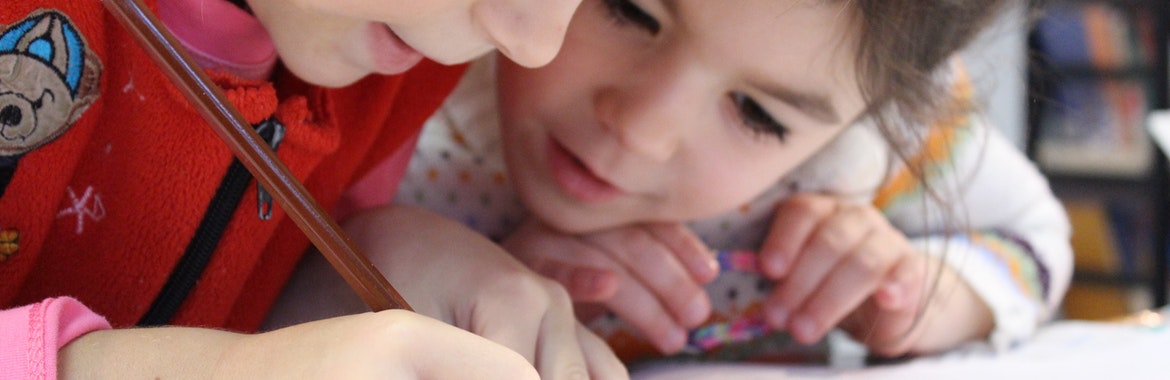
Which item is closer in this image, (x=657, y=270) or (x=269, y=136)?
(x=269, y=136)

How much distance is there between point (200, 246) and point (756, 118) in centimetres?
29

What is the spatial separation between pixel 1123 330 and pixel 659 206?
33 centimetres

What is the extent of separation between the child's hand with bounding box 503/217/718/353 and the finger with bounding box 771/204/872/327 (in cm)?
7

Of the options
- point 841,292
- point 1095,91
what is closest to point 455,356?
point 841,292

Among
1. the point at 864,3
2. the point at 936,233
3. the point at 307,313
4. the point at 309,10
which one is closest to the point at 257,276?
the point at 307,313

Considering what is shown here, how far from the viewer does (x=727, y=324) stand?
0.73 metres

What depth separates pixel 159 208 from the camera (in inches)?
18.4

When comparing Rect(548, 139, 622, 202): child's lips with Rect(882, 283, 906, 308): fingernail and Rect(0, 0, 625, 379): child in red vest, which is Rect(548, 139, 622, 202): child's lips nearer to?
Rect(0, 0, 625, 379): child in red vest

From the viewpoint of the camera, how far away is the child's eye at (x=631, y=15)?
20.9 inches

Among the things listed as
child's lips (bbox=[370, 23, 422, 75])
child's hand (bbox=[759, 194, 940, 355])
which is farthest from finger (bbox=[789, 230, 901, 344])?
child's lips (bbox=[370, 23, 422, 75])

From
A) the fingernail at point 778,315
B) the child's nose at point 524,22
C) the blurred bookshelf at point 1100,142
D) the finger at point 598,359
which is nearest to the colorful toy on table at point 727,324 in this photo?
the fingernail at point 778,315

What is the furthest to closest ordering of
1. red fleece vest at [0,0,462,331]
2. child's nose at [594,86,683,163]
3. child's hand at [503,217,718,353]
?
child's hand at [503,217,718,353]
child's nose at [594,86,683,163]
red fleece vest at [0,0,462,331]

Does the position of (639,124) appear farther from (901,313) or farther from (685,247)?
(901,313)

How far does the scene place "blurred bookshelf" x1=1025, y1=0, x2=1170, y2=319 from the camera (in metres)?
1.18
